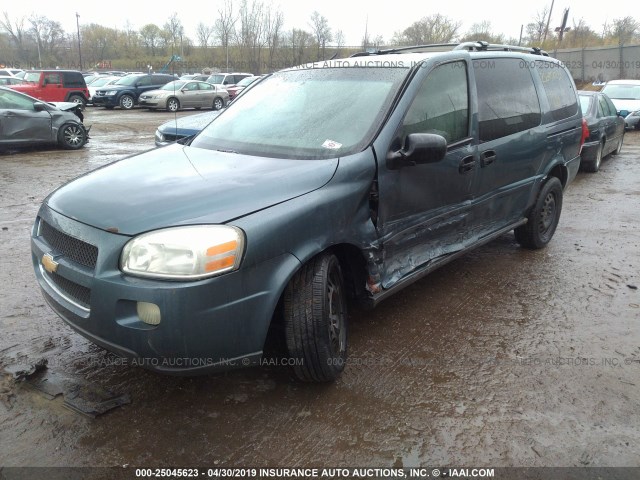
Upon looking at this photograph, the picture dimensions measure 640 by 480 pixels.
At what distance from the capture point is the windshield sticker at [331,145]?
10.2 ft

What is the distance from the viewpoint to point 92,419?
2.63 meters

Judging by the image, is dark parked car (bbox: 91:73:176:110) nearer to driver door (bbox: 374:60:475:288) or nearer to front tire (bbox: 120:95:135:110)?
front tire (bbox: 120:95:135:110)

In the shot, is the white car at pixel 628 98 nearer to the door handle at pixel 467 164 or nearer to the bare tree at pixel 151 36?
the door handle at pixel 467 164

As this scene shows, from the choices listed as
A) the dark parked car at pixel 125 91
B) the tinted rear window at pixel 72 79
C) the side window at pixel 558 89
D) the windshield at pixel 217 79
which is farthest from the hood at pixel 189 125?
the windshield at pixel 217 79

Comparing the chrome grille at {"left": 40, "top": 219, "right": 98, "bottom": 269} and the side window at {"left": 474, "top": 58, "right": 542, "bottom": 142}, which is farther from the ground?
the side window at {"left": 474, "top": 58, "right": 542, "bottom": 142}

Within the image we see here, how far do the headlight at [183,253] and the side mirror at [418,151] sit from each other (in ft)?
3.93

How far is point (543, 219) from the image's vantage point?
520 centimetres

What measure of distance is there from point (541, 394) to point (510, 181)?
2.05m

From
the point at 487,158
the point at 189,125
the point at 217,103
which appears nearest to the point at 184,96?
the point at 217,103

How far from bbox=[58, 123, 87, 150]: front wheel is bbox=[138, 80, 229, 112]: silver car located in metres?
10.7

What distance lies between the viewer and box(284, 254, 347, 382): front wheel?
8.70 feet

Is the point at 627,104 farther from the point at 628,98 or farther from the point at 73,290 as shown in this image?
the point at 73,290

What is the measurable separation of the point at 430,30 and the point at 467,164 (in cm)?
5877

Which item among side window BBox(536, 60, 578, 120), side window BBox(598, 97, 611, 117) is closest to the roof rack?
side window BBox(536, 60, 578, 120)
